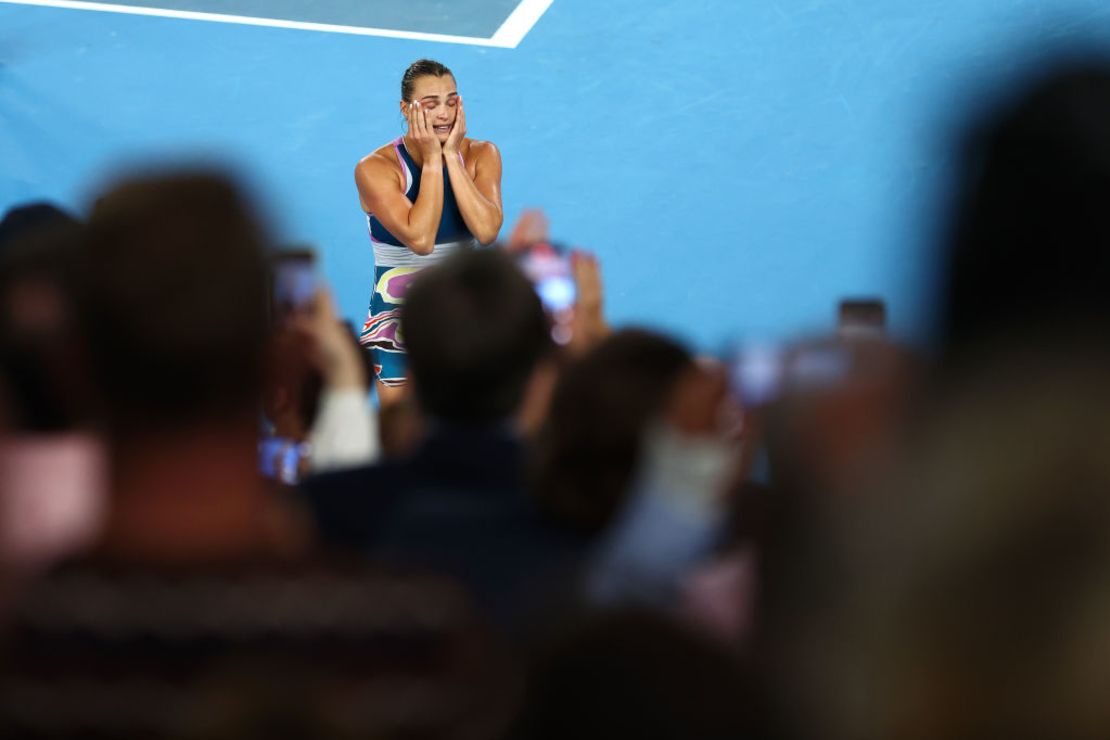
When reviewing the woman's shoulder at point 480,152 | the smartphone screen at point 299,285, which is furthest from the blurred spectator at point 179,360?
the woman's shoulder at point 480,152

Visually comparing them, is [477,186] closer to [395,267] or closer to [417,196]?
[417,196]

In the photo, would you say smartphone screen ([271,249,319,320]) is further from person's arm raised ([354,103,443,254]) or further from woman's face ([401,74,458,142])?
woman's face ([401,74,458,142])

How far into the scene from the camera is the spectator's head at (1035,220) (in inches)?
38.4

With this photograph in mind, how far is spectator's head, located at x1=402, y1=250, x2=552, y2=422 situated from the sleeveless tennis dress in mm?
1760

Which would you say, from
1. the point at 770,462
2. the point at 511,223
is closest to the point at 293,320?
the point at 770,462

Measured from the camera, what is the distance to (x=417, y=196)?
3918mm

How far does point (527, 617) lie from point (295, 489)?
43 cm

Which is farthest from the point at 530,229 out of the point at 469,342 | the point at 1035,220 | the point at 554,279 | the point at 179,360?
the point at 1035,220

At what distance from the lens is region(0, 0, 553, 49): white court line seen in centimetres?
684

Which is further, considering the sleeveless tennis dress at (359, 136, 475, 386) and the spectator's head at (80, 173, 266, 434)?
the sleeveless tennis dress at (359, 136, 475, 386)

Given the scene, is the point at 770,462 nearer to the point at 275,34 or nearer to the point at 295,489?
the point at 295,489

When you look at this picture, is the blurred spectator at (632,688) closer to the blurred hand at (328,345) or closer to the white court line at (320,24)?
the blurred hand at (328,345)

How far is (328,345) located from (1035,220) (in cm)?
150

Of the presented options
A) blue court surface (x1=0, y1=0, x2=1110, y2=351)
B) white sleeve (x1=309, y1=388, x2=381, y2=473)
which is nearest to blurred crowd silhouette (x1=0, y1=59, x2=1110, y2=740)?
white sleeve (x1=309, y1=388, x2=381, y2=473)
